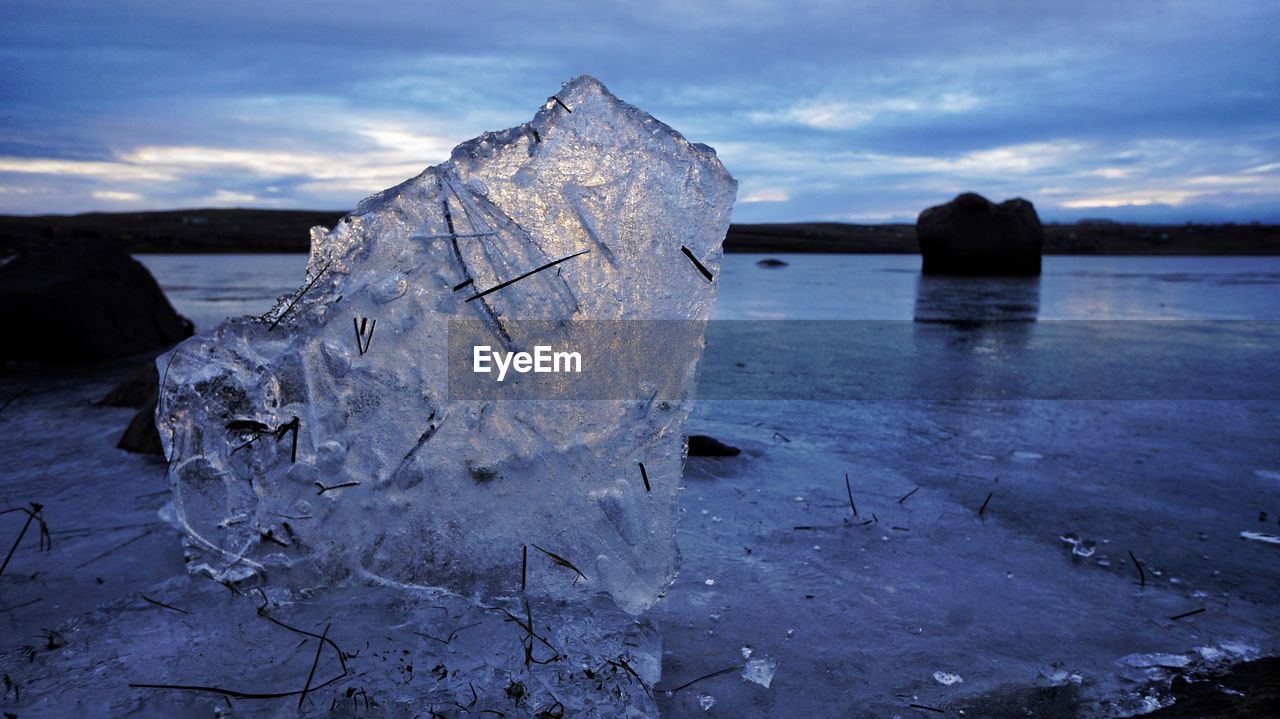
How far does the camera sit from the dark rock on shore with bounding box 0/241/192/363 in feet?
19.2

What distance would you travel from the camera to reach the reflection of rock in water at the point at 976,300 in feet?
31.5

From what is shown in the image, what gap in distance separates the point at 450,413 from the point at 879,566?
50.5 inches

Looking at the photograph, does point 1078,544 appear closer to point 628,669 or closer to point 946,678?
point 946,678

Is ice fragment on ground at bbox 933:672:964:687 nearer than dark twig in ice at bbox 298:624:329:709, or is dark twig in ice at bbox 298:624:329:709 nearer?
dark twig in ice at bbox 298:624:329:709

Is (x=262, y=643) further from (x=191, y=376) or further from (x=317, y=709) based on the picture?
(x=191, y=376)

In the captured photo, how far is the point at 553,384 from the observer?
2.09 metres

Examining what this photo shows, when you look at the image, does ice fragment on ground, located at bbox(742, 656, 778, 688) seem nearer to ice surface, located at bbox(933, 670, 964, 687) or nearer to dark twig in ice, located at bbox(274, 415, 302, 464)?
ice surface, located at bbox(933, 670, 964, 687)

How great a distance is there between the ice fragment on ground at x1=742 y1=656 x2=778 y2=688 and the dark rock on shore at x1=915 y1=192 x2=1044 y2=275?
62.6 ft

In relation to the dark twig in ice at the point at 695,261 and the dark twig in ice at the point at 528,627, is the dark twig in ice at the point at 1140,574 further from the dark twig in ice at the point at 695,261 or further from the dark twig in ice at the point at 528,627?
the dark twig in ice at the point at 528,627

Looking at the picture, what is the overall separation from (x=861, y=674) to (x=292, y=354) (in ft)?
5.11

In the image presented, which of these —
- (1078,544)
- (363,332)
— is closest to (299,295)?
(363,332)

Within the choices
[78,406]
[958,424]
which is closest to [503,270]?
[958,424]

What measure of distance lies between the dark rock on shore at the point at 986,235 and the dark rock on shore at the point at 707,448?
17.5 m

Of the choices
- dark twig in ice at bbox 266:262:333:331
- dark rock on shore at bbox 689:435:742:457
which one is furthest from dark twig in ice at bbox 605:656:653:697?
dark rock on shore at bbox 689:435:742:457
